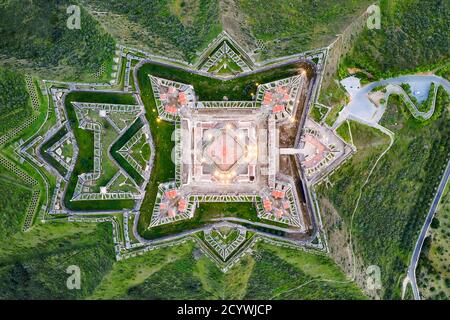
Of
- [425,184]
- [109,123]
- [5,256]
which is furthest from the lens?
[425,184]

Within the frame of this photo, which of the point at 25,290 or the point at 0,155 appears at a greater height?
the point at 0,155

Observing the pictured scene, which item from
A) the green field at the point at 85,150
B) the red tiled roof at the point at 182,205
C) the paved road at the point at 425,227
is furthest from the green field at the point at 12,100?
the paved road at the point at 425,227

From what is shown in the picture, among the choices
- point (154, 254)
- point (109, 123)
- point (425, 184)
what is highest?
point (109, 123)

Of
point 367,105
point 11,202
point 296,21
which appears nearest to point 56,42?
point 11,202

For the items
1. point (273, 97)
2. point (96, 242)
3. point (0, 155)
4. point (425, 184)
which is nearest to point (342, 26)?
point (273, 97)

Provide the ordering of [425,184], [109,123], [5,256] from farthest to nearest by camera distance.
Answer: [425,184]
[109,123]
[5,256]

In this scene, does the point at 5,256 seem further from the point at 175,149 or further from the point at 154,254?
the point at 175,149

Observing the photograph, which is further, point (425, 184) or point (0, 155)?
point (425, 184)

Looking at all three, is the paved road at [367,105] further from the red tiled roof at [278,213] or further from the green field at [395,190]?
the red tiled roof at [278,213]
